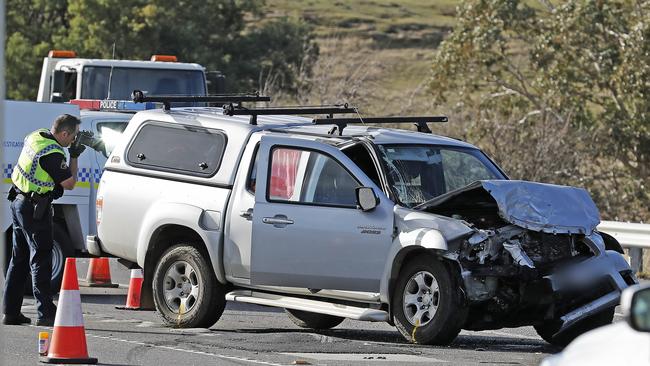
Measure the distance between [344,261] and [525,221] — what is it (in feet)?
4.73

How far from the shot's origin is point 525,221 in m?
10.5

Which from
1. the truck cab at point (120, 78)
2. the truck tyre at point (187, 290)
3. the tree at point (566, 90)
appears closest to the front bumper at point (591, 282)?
the truck tyre at point (187, 290)

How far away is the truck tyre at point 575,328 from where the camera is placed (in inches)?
438

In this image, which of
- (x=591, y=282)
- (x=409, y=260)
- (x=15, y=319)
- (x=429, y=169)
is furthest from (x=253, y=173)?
(x=591, y=282)

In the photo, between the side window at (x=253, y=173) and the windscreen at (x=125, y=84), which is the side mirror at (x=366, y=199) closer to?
the side window at (x=253, y=173)

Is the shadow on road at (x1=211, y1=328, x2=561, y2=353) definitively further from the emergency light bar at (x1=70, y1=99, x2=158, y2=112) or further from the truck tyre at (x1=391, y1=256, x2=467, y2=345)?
the emergency light bar at (x1=70, y1=99, x2=158, y2=112)

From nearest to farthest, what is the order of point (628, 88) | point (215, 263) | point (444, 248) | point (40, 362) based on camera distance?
point (40, 362), point (444, 248), point (215, 263), point (628, 88)

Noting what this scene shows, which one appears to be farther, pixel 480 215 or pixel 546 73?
pixel 546 73

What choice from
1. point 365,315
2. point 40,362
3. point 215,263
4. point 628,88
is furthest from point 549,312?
point 628,88

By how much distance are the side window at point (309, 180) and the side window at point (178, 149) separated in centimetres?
61

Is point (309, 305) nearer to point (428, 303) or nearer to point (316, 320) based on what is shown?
point (428, 303)

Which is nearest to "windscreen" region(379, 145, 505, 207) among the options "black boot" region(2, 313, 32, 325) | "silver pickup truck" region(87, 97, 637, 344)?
"silver pickup truck" region(87, 97, 637, 344)

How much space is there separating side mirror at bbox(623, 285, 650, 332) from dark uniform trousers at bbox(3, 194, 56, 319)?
761 centimetres

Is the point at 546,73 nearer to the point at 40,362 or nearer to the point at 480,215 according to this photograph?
the point at 480,215
